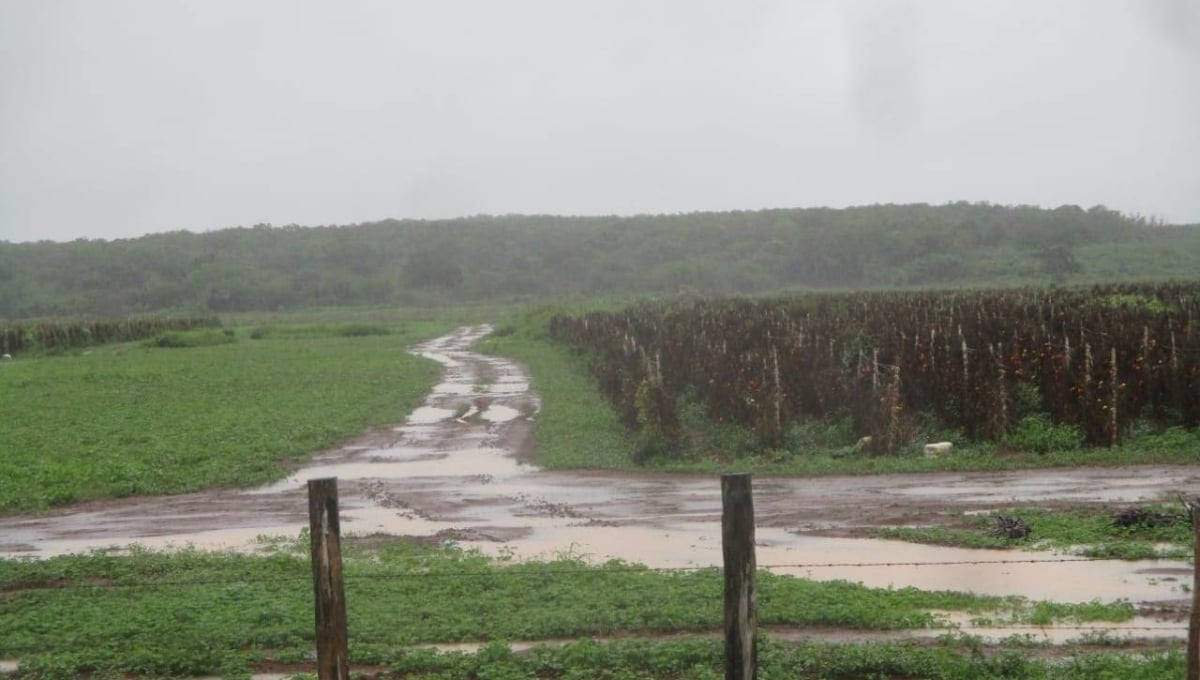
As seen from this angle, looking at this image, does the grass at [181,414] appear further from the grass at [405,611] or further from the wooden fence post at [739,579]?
the wooden fence post at [739,579]

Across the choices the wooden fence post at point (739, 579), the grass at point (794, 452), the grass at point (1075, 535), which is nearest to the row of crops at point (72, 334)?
the grass at point (794, 452)

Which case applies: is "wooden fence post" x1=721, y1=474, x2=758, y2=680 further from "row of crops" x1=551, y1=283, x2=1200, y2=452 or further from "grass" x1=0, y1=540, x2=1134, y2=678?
"row of crops" x1=551, y1=283, x2=1200, y2=452

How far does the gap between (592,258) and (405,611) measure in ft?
420

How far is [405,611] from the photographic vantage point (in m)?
9.70

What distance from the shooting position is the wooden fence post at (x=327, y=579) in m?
6.45

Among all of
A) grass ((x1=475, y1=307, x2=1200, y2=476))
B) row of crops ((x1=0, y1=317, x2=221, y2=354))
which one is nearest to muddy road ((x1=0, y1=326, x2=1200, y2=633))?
grass ((x1=475, y1=307, x2=1200, y2=476))

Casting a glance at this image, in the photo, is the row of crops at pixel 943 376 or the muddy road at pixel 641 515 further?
the row of crops at pixel 943 376

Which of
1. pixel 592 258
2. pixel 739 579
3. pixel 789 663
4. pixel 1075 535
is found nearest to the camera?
pixel 739 579

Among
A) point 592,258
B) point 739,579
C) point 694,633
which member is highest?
point 592,258

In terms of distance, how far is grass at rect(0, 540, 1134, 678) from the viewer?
859 cm

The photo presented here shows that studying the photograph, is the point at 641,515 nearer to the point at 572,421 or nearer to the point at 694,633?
the point at 694,633

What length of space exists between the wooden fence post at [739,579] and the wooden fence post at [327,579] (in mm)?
2096

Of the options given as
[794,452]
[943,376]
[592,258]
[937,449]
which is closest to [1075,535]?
[937,449]

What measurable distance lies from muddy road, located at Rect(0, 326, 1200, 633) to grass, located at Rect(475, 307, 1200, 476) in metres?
0.64
